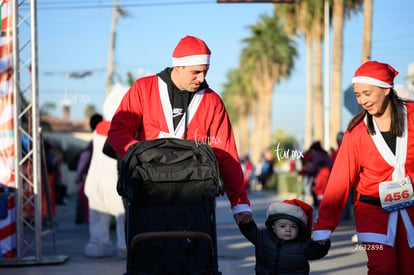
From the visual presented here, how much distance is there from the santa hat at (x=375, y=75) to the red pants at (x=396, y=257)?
3.10ft

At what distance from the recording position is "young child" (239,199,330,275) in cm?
567

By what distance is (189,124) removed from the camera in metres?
6.01

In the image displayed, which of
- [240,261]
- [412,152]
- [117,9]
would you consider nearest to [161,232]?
[412,152]

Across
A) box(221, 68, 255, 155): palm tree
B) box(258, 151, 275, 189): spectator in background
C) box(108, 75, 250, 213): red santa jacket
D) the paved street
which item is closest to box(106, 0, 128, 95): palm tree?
box(258, 151, 275, 189): spectator in background

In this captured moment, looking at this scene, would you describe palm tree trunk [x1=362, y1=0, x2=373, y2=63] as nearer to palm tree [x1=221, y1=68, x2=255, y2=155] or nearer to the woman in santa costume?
the woman in santa costume

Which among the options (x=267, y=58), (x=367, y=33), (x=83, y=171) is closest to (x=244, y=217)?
(x=83, y=171)

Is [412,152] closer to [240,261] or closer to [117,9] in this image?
[240,261]

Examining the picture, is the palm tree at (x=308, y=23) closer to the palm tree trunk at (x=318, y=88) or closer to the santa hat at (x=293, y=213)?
the palm tree trunk at (x=318, y=88)

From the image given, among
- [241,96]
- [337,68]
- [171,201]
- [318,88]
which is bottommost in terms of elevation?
[171,201]

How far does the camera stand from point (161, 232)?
16.3ft

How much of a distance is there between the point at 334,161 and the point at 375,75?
0.74m

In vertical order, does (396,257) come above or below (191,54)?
below

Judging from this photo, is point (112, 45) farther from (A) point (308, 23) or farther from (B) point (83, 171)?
(B) point (83, 171)

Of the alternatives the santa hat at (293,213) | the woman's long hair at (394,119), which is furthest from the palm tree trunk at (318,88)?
the woman's long hair at (394,119)
